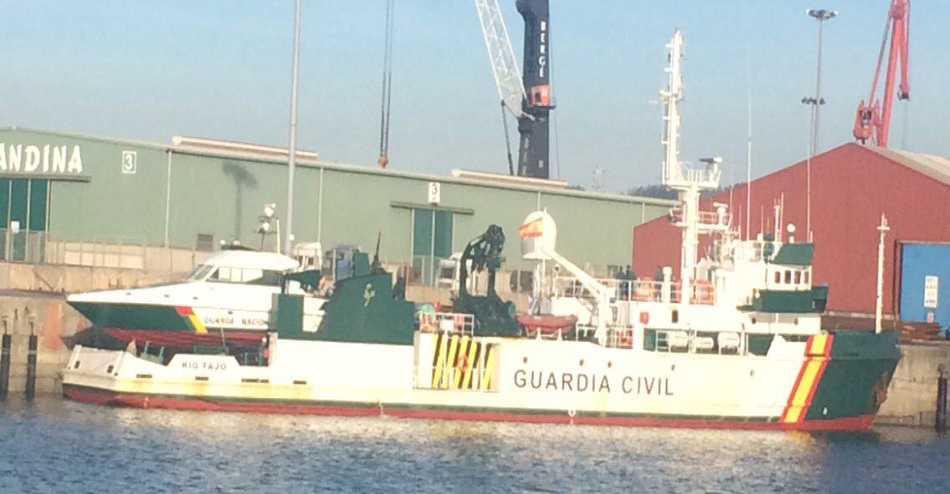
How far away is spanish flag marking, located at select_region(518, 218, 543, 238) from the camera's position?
4490 cm

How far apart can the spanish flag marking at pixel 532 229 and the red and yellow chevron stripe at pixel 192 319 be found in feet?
29.0

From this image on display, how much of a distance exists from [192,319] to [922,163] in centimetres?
2796

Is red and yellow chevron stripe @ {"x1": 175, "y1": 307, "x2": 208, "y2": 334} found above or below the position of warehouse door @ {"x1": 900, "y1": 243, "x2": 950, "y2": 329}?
below

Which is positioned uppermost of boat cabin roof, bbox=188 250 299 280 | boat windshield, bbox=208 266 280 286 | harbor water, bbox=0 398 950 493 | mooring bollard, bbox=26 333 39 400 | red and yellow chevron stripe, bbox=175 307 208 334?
boat cabin roof, bbox=188 250 299 280

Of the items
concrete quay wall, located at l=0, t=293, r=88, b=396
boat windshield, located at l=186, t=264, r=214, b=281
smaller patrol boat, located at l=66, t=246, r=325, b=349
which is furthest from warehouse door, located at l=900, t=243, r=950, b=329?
concrete quay wall, located at l=0, t=293, r=88, b=396

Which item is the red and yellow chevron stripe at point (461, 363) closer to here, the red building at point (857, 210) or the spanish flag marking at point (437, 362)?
the spanish flag marking at point (437, 362)

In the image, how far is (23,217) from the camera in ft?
180

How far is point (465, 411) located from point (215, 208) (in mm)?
17656

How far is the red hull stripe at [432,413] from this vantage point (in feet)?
131

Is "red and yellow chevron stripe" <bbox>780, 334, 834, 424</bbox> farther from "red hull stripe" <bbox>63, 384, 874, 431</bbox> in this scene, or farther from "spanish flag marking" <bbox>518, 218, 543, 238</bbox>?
"spanish flag marking" <bbox>518, 218, 543, 238</bbox>

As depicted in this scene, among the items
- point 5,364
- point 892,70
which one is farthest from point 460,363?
point 892,70

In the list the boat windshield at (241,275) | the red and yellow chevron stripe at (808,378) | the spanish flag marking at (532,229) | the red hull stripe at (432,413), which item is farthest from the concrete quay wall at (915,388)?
the boat windshield at (241,275)

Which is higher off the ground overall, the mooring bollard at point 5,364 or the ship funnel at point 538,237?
the ship funnel at point 538,237

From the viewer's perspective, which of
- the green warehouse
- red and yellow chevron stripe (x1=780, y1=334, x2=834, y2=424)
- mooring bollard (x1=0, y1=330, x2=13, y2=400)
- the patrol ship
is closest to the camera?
the patrol ship
